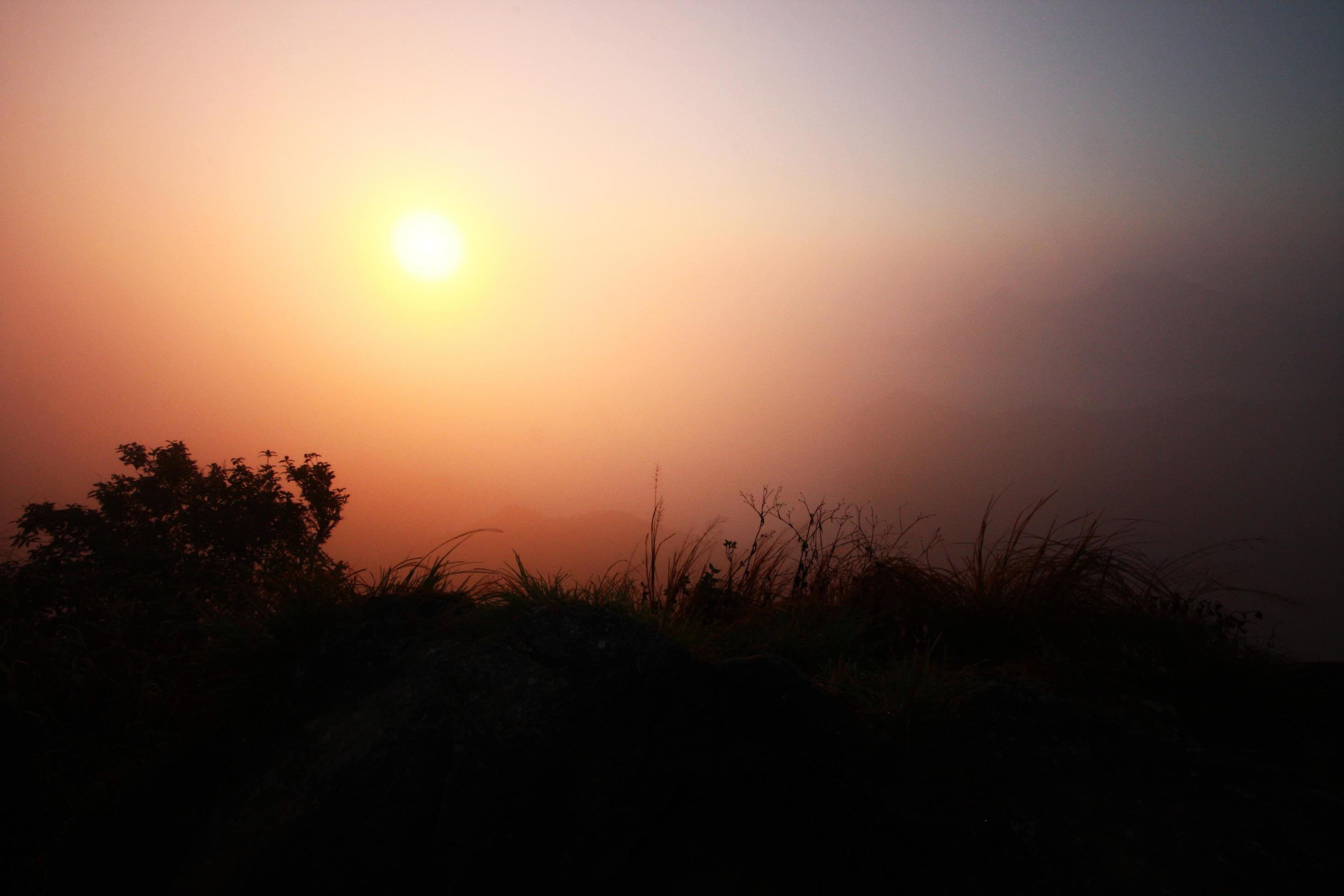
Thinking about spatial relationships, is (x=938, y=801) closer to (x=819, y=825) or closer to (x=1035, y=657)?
(x=819, y=825)

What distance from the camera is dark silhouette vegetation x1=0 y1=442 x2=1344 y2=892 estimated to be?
274 centimetres

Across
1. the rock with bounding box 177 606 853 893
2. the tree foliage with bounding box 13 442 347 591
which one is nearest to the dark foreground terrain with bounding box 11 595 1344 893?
the rock with bounding box 177 606 853 893

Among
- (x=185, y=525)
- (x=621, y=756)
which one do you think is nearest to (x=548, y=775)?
(x=621, y=756)

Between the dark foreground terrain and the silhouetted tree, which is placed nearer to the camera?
the dark foreground terrain

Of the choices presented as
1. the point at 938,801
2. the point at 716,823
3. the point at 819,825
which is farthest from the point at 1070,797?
the point at 716,823

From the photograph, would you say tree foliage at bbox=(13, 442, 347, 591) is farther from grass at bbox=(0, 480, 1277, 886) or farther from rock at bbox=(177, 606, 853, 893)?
rock at bbox=(177, 606, 853, 893)

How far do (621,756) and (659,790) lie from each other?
0.78 ft

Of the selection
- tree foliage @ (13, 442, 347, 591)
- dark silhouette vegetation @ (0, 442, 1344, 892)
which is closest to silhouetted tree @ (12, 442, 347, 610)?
tree foliage @ (13, 442, 347, 591)

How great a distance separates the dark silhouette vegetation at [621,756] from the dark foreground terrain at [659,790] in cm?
1

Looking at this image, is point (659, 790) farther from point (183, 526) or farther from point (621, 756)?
point (183, 526)

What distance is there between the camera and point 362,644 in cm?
349

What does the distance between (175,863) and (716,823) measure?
264 cm

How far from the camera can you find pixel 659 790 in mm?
2951

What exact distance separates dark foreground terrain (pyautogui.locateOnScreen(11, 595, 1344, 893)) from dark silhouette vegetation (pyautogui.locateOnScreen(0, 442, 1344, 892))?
0.04 ft
